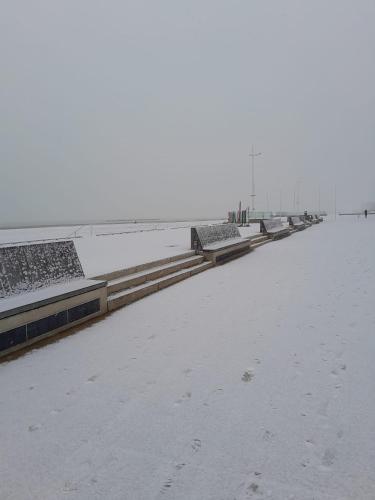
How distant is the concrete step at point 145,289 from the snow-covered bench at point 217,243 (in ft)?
3.49

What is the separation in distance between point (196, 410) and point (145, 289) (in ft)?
12.8

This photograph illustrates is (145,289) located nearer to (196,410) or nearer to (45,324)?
(45,324)

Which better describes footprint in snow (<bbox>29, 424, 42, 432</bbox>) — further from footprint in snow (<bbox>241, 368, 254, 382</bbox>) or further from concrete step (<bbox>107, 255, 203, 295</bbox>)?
concrete step (<bbox>107, 255, 203, 295</bbox>)

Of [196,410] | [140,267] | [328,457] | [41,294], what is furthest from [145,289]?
[328,457]

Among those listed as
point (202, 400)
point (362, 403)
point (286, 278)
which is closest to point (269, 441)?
point (202, 400)

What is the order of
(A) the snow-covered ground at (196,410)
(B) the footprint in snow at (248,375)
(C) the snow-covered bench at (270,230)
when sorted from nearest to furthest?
1. (A) the snow-covered ground at (196,410)
2. (B) the footprint in snow at (248,375)
3. (C) the snow-covered bench at (270,230)

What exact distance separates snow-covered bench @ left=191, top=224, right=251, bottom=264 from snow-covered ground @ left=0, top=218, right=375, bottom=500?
4675 mm

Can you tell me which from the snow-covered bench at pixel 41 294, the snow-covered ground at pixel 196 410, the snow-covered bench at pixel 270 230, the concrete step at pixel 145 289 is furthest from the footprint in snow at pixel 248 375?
the snow-covered bench at pixel 270 230

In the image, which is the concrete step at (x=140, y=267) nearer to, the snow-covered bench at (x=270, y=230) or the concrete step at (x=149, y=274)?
the concrete step at (x=149, y=274)

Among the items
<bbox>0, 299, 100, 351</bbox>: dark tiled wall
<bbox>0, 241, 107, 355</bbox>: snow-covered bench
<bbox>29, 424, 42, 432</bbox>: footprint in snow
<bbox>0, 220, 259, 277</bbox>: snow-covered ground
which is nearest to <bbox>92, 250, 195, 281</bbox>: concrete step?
<bbox>0, 220, 259, 277</bbox>: snow-covered ground

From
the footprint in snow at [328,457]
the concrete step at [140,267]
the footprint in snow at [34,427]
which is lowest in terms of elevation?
the footprint in snow at [328,457]

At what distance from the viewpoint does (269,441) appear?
88.2 inches

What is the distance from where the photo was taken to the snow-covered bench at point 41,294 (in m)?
3.76

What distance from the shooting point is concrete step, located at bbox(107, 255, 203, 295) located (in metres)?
6.02
